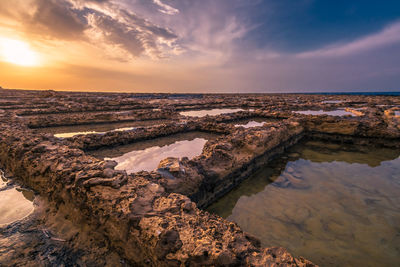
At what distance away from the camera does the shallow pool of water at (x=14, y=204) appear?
2.78m

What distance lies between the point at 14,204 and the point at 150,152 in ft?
10.3

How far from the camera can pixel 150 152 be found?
5.70m

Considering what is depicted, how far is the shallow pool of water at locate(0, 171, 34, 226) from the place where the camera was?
2779 mm

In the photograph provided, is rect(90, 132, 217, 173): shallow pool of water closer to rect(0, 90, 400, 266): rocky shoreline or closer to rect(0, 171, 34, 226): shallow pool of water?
rect(0, 90, 400, 266): rocky shoreline

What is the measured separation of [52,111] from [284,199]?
1666 cm

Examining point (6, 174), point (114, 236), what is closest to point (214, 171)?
point (114, 236)

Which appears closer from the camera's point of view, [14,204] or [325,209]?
[14,204]

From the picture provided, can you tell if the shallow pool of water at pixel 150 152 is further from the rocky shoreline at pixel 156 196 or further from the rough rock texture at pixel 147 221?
the rough rock texture at pixel 147 221

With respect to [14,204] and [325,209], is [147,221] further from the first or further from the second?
[325,209]

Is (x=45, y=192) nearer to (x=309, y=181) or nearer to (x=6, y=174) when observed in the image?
(x=6, y=174)

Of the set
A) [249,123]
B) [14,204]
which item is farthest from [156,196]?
[249,123]

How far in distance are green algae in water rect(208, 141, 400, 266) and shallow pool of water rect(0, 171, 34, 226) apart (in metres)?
3.19

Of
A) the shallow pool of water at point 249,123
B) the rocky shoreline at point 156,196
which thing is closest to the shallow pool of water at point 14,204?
the rocky shoreline at point 156,196

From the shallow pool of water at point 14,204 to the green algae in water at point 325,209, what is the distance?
10.5 feet
